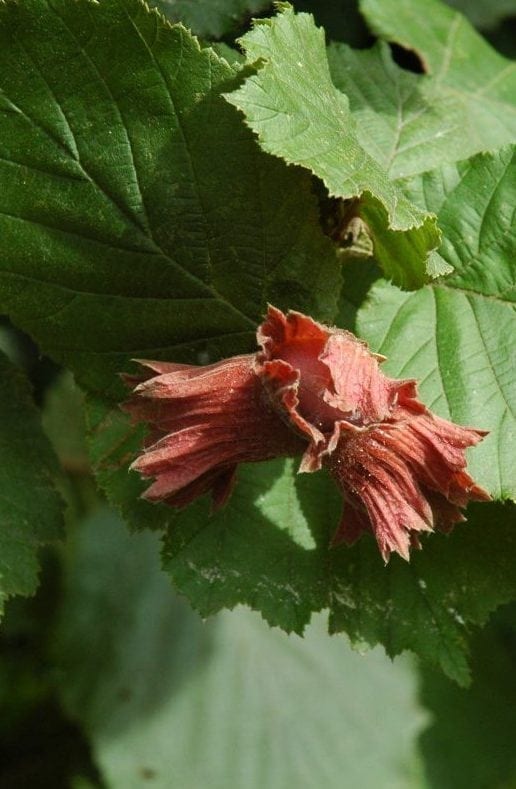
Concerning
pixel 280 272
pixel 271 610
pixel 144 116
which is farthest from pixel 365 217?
pixel 271 610

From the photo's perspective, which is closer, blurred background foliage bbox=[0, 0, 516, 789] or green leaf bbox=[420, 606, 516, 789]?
blurred background foliage bbox=[0, 0, 516, 789]

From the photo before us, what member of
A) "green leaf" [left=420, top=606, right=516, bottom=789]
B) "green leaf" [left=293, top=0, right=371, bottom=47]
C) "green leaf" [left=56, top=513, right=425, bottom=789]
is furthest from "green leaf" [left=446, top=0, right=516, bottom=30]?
"green leaf" [left=420, top=606, right=516, bottom=789]

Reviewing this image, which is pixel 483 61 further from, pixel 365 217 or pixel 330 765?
pixel 330 765

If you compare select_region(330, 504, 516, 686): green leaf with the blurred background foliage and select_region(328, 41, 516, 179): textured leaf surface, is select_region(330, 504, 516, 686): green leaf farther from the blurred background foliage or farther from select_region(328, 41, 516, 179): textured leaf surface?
the blurred background foliage

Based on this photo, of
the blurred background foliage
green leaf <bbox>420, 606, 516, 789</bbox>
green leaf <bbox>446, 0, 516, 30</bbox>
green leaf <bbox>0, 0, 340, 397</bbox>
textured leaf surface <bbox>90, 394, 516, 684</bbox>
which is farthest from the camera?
green leaf <bbox>420, 606, 516, 789</bbox>

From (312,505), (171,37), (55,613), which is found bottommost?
(55,613)
